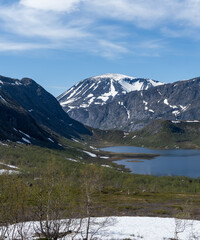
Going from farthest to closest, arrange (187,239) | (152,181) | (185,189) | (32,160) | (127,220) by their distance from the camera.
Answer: (32,160)
(152,181)
(185,189)
(127,220)
(187,239)

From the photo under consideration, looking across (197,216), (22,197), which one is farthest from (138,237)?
(197,216)

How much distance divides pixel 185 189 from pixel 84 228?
12170 centimetres

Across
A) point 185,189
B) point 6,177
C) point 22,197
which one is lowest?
point 185,189

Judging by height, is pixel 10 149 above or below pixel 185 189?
above

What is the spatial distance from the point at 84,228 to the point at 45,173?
2107 centimetres

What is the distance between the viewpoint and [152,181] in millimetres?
166375

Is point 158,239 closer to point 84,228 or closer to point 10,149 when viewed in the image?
point 84,228

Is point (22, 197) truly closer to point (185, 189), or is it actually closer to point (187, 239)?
point (187, 239)

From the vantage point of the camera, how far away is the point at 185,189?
6097 inches

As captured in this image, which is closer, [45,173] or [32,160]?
[45,173]

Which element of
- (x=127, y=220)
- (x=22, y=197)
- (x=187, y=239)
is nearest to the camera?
(x=22, y=197)

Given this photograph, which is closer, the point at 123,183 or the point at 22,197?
the point at 22,197

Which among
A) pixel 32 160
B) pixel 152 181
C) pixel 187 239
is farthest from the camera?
pixel 32 160

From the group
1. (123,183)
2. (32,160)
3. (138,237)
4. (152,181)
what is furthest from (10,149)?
(138,237)
